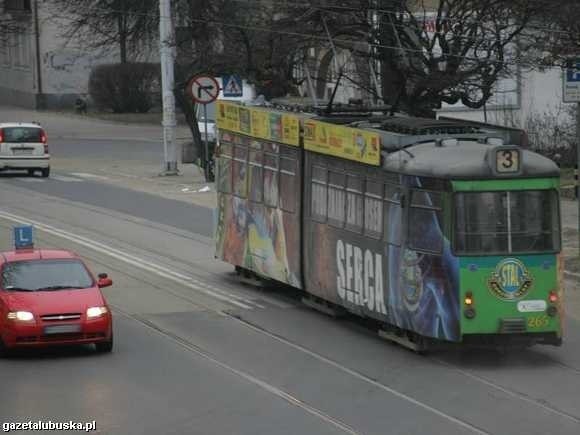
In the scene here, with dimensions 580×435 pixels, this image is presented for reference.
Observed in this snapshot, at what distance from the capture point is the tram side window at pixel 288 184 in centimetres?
2047

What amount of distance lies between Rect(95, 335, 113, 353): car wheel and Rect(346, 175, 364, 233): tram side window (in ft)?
11.4

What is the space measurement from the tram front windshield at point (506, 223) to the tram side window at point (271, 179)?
17.5ft

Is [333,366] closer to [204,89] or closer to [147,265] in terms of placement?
[147,265]

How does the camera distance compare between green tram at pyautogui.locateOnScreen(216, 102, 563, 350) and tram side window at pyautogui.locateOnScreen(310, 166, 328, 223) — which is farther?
tram side window at pyautogui.locateOnScreen(310, 166, 328, 223)

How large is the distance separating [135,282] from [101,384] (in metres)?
8.28

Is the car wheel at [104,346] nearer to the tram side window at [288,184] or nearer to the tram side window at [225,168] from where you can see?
the tram side window at [288,184]

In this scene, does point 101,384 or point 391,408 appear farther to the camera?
point 101,384

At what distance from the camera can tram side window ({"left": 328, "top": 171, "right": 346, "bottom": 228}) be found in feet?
61.9

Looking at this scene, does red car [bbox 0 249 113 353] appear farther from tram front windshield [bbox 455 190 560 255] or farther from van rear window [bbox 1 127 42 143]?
van rear window [bbox 1 127 42 143]

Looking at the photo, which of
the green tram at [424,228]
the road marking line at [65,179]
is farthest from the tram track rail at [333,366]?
the road marking line at [65,179]

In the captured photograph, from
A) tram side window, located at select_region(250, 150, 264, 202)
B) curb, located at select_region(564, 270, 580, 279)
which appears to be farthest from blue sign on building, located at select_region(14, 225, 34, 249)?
curb, located at select_region(564, 270, 580, 279)

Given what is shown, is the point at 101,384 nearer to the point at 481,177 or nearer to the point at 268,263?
the point at 481,177

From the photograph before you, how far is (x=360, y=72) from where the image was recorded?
→ 119 ft

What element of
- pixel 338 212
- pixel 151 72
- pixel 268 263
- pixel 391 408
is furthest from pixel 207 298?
pixel 151 72
